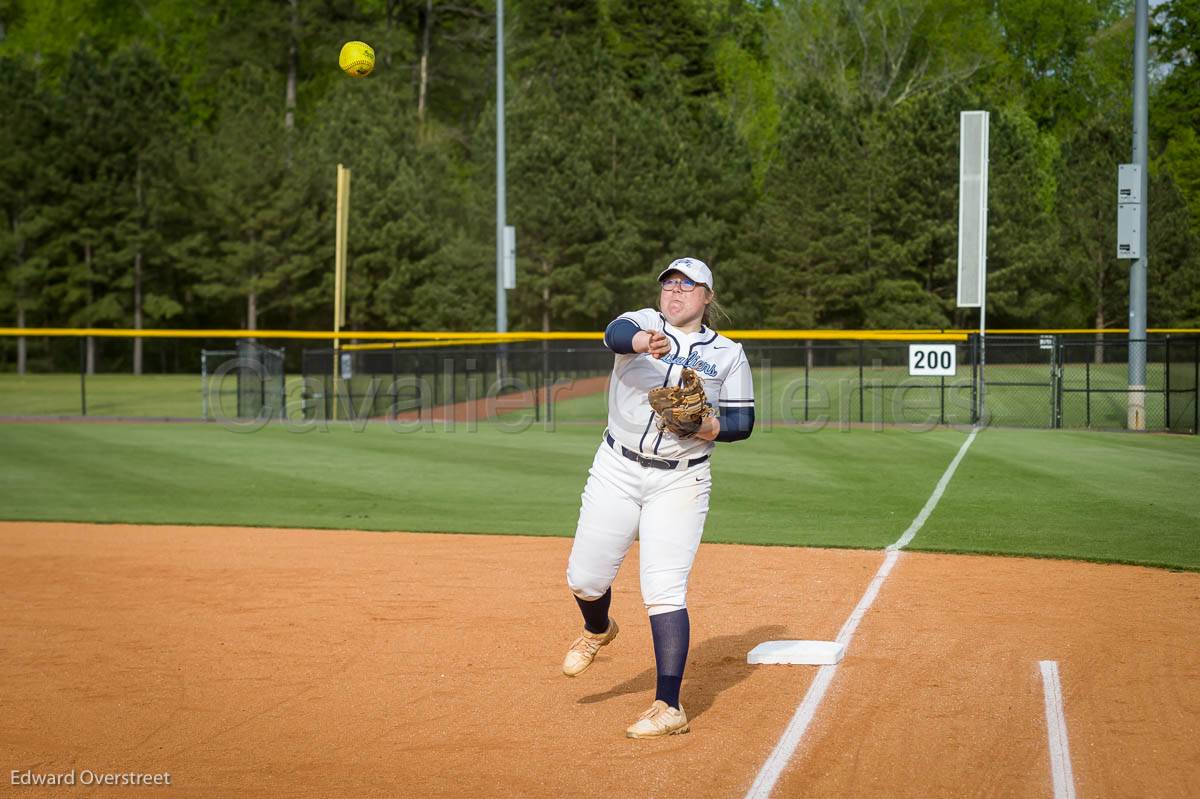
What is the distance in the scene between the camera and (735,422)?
5.88 meters

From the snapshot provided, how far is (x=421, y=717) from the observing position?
6.14 m

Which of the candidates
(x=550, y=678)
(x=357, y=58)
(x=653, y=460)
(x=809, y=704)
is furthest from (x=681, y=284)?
(x=357, y=58)

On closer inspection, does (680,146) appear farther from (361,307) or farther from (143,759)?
(143,759)

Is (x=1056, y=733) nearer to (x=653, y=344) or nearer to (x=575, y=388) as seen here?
(x=653, y=344)

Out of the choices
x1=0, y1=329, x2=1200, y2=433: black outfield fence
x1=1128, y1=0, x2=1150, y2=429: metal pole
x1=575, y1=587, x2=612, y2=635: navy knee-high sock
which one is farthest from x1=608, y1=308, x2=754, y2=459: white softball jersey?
x1=1128, y1=0, x2=1150, y2=429: metal pole

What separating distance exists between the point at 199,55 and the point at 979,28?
3908 cm

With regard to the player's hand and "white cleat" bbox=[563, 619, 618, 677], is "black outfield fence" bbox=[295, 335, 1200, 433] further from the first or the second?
the player's hand

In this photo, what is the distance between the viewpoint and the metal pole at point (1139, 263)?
2191cm

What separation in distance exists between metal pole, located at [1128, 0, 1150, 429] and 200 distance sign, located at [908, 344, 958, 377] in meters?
3.01

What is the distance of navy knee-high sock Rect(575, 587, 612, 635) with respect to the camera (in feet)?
20.6

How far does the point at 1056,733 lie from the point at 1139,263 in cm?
1848

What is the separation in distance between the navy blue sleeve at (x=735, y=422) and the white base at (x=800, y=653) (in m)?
1.80

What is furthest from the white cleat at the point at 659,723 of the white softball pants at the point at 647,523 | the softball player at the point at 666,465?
the white softball pants at the point at 647,523

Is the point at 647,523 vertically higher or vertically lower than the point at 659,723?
higher
